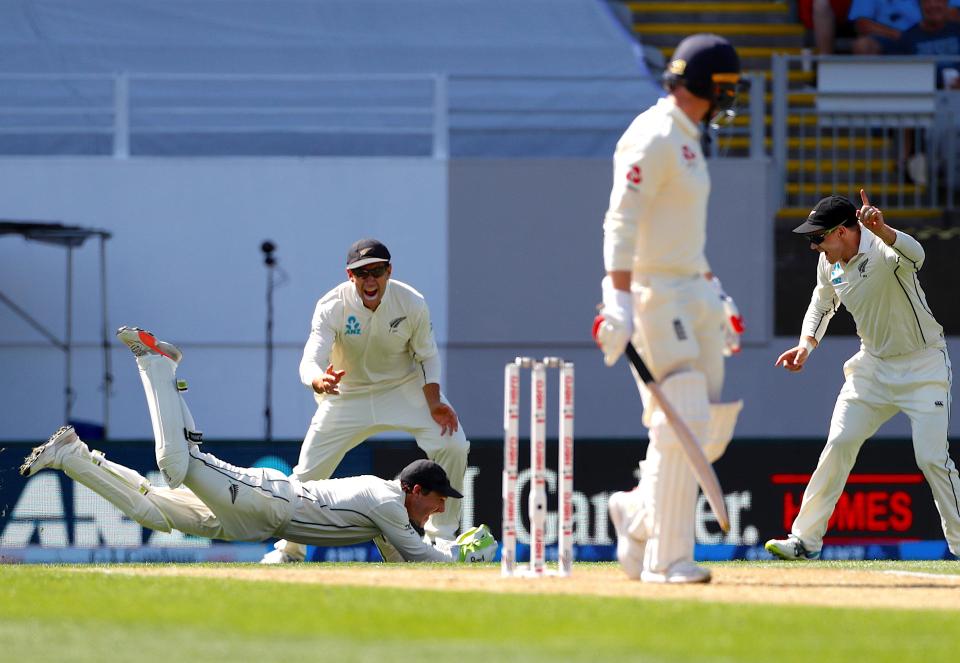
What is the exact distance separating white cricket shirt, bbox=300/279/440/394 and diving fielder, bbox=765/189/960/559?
2.06 m

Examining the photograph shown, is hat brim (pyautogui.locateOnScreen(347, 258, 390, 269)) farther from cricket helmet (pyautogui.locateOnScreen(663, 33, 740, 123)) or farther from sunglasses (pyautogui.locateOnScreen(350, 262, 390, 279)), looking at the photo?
cricket helmet (pyautogui.locateOnScreen(663, 33, 740, 123))

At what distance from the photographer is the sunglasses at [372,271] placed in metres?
9.70

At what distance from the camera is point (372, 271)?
31.8ft

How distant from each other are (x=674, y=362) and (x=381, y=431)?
354 centimetres

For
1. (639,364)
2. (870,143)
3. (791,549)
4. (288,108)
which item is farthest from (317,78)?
(639,364)

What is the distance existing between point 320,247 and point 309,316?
24.5 inches

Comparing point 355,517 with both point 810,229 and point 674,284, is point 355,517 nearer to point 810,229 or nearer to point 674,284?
point 810,229

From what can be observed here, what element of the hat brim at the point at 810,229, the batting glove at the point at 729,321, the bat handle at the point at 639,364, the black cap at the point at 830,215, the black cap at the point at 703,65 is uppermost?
the black cap at the point at 703,65

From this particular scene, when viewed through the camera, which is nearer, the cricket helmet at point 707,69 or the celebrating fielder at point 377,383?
the cricket helmet at point 707,69

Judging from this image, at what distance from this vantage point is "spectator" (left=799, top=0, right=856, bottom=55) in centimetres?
1811

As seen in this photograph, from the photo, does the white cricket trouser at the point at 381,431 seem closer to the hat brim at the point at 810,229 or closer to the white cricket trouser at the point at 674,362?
the hat brim at the point at 810,229

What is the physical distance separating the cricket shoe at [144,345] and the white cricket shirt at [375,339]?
78 cm

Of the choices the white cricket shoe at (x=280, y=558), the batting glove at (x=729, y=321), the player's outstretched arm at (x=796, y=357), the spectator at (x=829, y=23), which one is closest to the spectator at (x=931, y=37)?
the spectator at (x=829, y=23)

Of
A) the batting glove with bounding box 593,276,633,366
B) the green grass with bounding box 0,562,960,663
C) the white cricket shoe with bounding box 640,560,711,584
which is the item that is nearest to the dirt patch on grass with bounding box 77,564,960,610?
the white cricket shoe with bounding box 640,560,711,584
